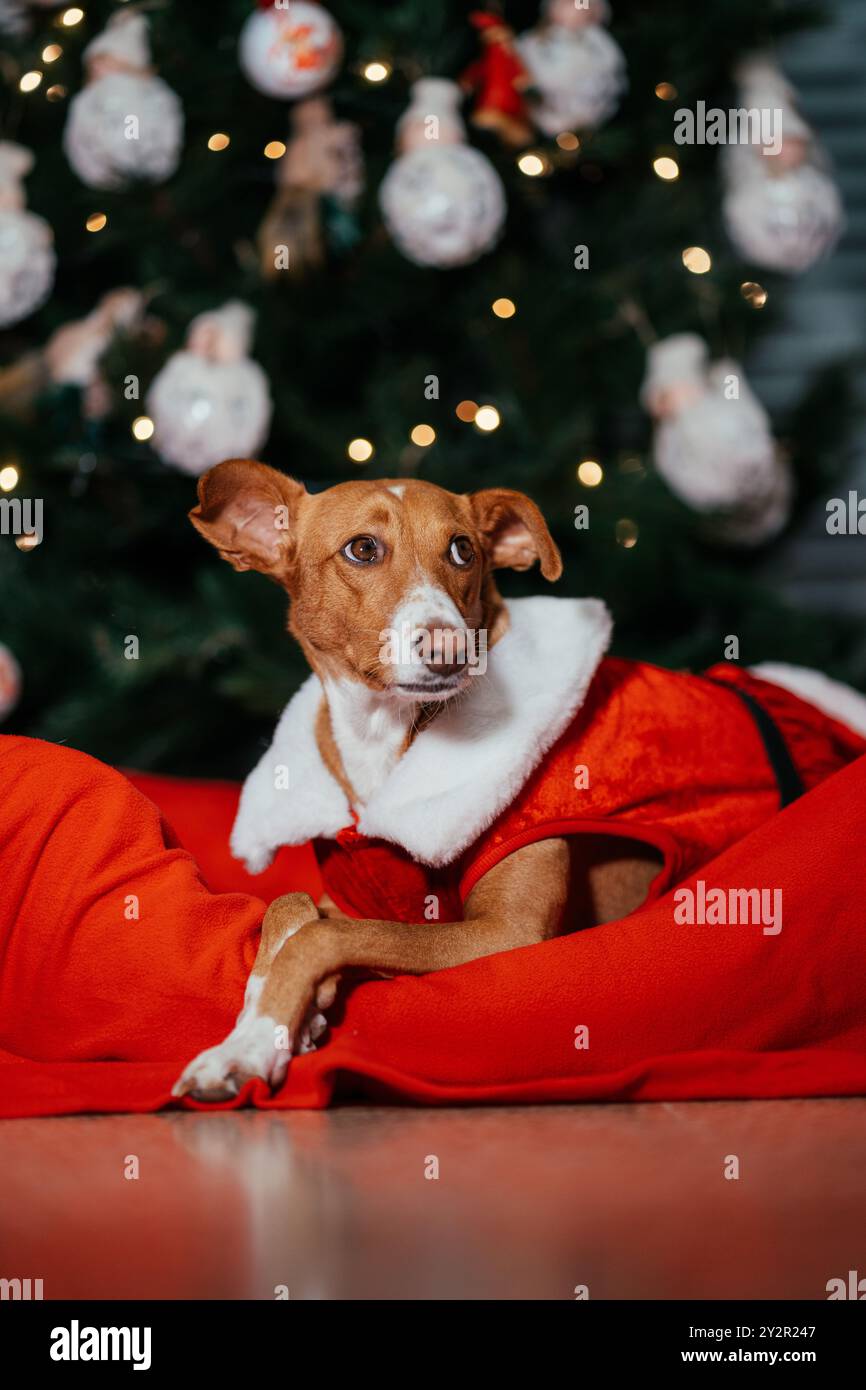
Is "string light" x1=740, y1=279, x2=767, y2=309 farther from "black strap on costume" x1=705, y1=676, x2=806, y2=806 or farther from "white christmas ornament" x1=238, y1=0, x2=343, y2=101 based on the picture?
"black strap on costume" x1=705, y1=676, x2=806, y2=806

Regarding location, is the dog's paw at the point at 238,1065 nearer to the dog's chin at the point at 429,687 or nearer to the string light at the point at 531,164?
the dog's chin at the point at 429,687

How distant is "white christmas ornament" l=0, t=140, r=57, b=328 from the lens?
3514 millimetres

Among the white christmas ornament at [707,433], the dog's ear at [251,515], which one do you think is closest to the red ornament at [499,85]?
the white christmas ornament at [707,433]

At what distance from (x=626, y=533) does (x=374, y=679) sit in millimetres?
1659

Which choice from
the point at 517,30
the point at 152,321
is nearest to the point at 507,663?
the point at 152,321

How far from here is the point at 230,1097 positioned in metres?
1.87

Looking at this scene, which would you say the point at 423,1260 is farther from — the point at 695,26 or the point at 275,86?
the point at 695,26

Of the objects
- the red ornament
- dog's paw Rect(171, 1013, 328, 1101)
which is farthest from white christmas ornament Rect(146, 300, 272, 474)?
dog's paw Rect(171, 1013, 328, 1101)

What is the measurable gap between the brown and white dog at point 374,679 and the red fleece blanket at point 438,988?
72 mm

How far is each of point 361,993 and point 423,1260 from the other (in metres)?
0.66

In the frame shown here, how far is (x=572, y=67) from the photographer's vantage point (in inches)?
141

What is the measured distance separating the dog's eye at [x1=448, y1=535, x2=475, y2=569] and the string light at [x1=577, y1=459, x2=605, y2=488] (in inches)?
52.2

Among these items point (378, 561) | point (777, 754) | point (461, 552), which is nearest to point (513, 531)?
point (461, 552)

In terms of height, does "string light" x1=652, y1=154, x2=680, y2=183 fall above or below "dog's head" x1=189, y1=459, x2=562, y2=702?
above
